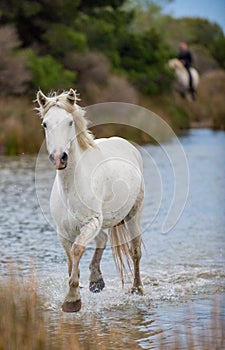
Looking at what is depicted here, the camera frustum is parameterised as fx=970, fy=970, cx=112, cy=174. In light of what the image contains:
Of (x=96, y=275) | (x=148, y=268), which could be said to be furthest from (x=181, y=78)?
(x=96, y=275)

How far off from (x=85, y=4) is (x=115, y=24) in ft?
4.31

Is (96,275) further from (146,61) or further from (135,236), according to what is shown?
(146,61)

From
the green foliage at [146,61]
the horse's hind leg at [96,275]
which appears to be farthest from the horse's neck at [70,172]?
the green foliage at [146,61]

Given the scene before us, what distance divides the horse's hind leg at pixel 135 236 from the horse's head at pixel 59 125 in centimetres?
138

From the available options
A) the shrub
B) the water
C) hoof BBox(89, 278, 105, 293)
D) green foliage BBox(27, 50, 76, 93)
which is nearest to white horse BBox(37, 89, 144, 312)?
hoof BBox(89, 278, 105, 293)

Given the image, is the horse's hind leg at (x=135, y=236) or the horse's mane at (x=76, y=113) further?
the horse's hind leg at (x=135, y=236)

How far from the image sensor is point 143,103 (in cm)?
3080

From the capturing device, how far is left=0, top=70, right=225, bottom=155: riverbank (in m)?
22.1

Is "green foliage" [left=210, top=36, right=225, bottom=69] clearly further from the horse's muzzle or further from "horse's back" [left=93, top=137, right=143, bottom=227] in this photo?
the horse's muzzle

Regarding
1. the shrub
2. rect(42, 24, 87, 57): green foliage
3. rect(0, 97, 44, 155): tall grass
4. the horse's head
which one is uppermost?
rect(42, 24, 87, 57): green foliage

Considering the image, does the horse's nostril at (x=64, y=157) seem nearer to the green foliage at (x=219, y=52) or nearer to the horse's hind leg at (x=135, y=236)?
the horse's hind leg at (x=135, y=236)

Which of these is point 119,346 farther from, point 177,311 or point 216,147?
point 216,147

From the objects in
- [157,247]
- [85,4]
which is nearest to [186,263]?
[157,247]

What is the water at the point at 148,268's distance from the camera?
7348mm
